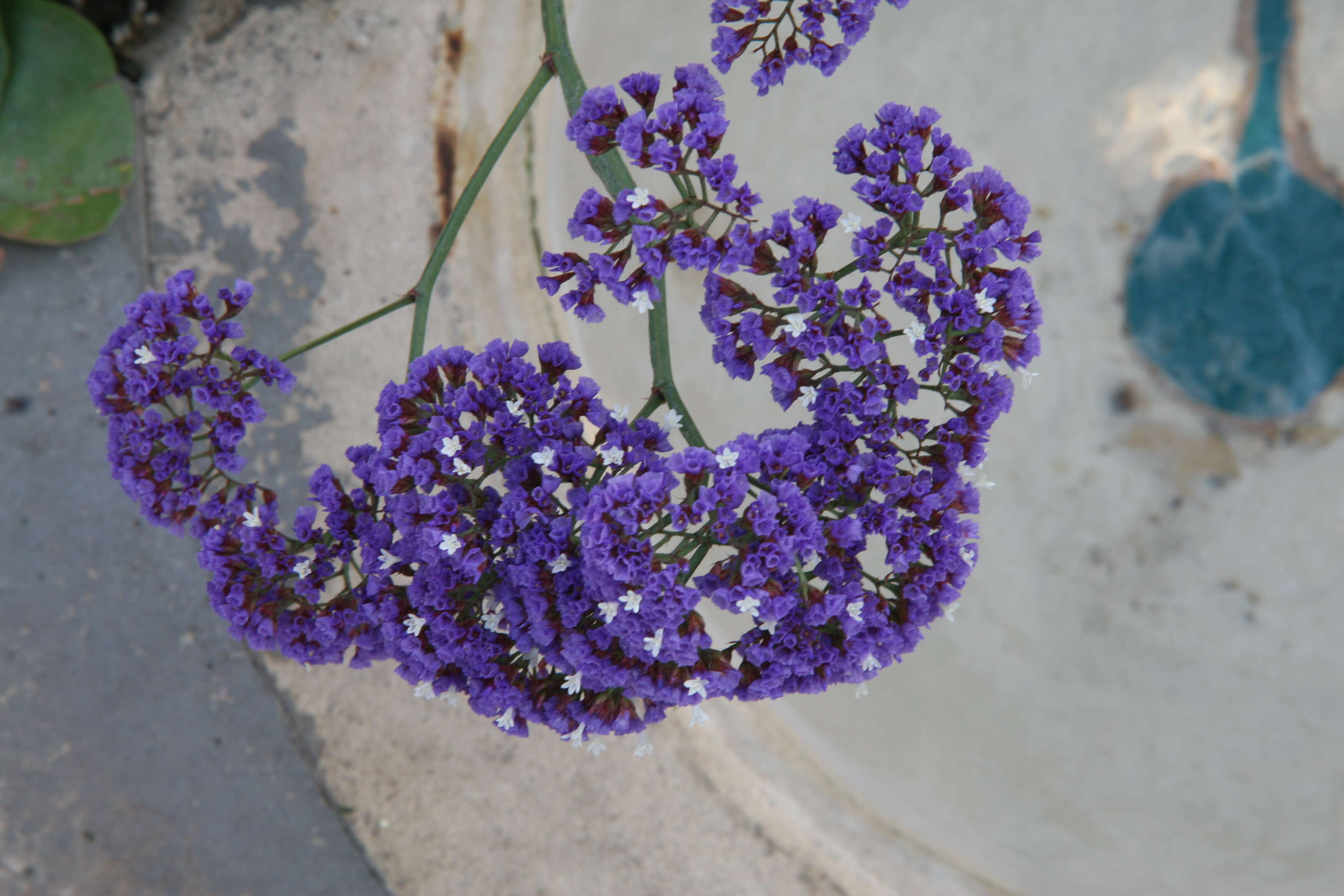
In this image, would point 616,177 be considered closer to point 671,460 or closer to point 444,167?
point 671,460

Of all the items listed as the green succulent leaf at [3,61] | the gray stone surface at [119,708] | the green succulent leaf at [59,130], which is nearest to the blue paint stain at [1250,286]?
the gray stone surface at [119,708]

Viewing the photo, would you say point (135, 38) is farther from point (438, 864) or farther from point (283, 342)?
point (438, 864)

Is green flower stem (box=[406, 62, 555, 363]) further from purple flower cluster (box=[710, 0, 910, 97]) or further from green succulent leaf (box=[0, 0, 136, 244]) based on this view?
green succulent leaf (box=[0, 0, 136, 244])

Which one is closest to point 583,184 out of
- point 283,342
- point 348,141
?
point 348,141

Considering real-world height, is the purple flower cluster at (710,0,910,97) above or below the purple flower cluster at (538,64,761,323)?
above

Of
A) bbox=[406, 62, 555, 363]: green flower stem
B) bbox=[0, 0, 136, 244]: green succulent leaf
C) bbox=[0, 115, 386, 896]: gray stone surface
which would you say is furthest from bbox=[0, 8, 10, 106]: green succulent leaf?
bbox=[406, 62, 555, 363]: green flower stem
